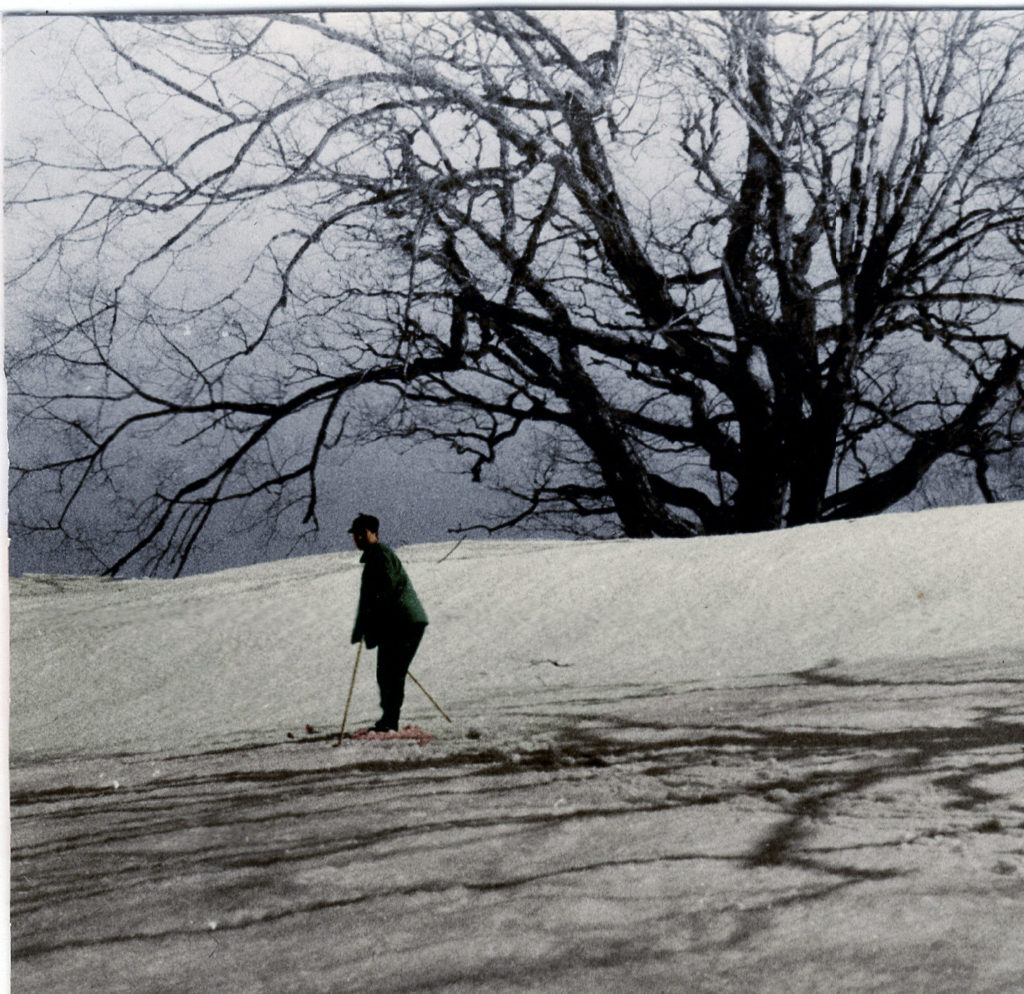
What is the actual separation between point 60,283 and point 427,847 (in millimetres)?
1625

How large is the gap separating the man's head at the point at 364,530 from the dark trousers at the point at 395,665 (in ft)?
0.73

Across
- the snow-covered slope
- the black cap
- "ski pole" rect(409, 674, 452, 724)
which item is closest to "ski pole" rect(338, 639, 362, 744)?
the snow-covered slope

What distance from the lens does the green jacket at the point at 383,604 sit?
2.37 meters

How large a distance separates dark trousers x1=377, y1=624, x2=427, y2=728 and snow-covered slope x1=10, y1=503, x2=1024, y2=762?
51 mm

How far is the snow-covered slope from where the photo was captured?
235cm

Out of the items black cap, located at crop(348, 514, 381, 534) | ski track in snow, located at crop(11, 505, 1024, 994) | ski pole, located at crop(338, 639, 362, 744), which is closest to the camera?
ski track in snow, located at crop(11, 505, 1024, 994)

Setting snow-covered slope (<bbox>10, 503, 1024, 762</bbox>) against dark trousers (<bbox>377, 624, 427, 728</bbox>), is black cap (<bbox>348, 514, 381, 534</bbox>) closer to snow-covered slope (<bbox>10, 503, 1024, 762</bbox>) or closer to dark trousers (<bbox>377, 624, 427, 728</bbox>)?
snow-covered slope (<bbox>10, 503, 1024, 762</bbox>)

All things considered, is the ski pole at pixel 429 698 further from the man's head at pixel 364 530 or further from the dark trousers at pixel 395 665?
the man's head at pixel 364 530

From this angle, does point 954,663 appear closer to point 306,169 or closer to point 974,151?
point 974,151

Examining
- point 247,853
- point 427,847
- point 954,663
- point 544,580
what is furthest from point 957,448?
point 247,853

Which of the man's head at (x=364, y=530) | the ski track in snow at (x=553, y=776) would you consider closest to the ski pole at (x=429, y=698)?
the ski track in snow at (x=553, y=776)

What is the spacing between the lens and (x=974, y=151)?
8.87 ft

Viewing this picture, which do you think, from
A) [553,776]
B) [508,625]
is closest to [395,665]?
[508,625]

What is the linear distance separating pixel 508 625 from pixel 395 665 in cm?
31
